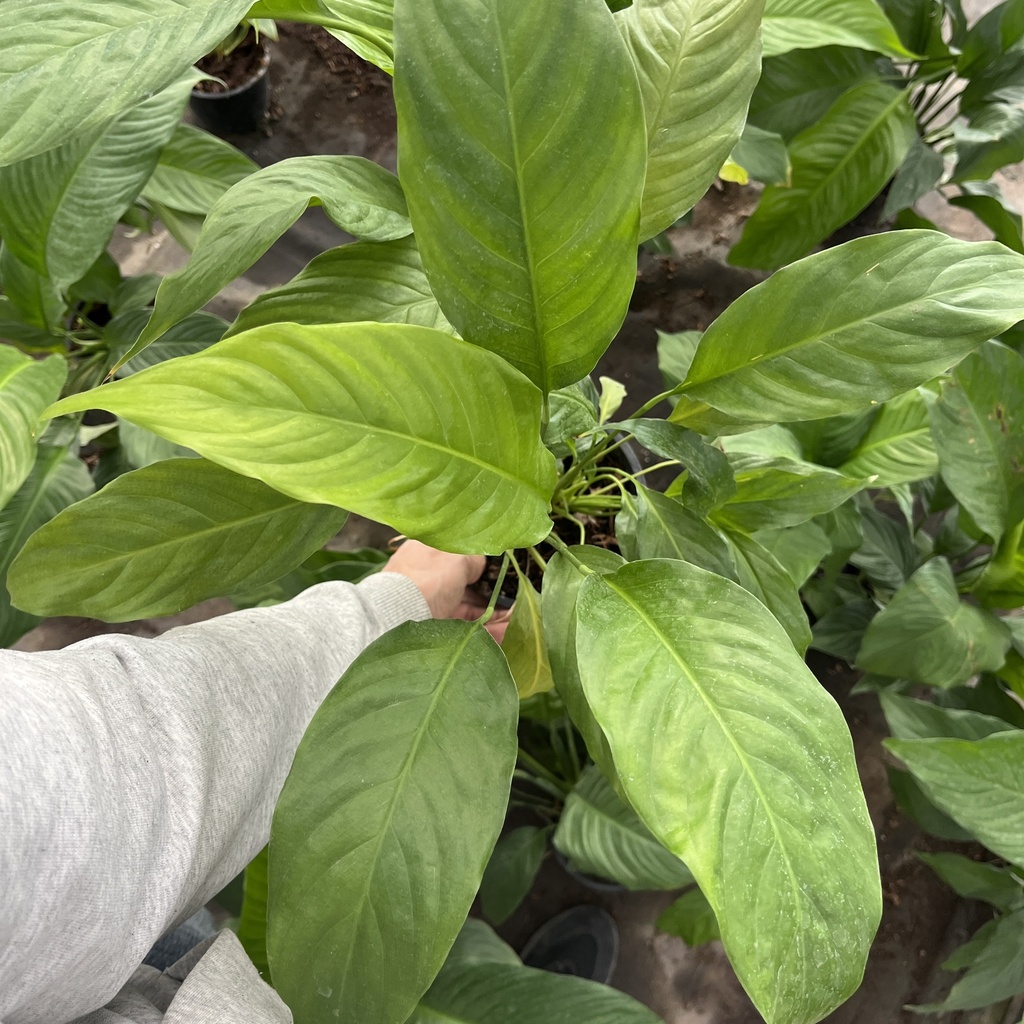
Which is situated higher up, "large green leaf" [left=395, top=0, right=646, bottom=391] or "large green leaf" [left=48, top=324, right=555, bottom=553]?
"large green leaf" [left=395, top=0, right=646, bottom=391]

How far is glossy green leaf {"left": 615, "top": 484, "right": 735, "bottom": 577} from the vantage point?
72cm

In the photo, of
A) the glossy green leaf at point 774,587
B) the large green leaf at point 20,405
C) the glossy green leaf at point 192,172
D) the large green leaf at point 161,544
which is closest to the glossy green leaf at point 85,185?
the large green leaf at point 20,405

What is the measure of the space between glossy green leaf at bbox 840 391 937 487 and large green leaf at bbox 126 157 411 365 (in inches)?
30.0

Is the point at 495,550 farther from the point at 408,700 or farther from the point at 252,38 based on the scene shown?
the point at 252,38

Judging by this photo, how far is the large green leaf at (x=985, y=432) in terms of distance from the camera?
0.90m

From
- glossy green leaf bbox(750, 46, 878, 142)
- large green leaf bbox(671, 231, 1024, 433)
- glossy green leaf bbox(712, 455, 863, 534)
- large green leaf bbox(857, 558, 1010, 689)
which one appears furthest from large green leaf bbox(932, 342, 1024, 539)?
glossy green leaf bbox(750, 46, 878, 142)

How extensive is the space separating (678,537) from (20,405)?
2.59ft

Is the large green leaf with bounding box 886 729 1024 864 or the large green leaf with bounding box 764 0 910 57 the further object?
the large green leaf with bounding box 764 0 910 57

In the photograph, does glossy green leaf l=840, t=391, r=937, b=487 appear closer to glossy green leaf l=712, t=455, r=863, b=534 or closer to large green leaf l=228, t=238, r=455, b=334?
glossy green leaf l=712, t=455, r=863, b=534

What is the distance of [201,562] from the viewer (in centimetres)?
67

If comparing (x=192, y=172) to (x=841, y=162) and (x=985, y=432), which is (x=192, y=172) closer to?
(x=841, y=162)

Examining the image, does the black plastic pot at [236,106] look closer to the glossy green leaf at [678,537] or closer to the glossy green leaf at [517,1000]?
the glossy green leaf at [678,537]

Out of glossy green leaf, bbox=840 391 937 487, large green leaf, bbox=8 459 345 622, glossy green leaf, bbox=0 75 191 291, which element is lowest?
glossy green leaf, bbox=840 391 937 487

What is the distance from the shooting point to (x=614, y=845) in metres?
1.06
